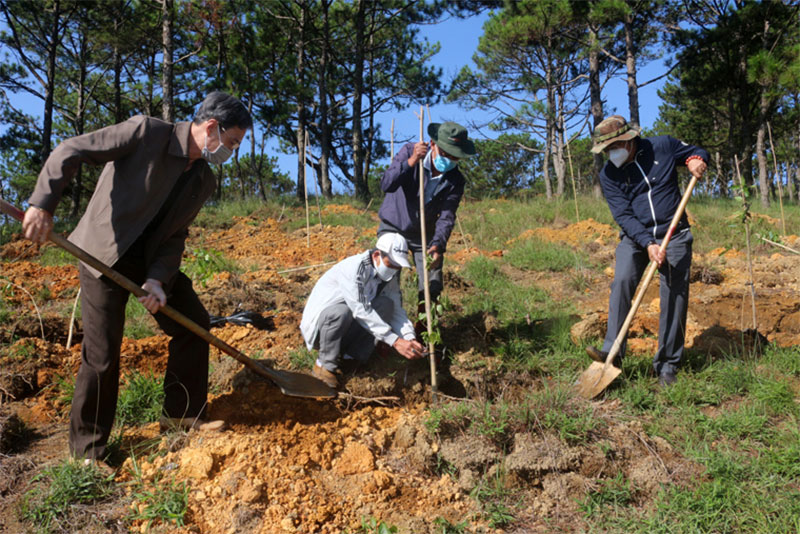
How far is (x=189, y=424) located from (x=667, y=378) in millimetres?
2847

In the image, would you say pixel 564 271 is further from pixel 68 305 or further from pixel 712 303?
pixel 68 305

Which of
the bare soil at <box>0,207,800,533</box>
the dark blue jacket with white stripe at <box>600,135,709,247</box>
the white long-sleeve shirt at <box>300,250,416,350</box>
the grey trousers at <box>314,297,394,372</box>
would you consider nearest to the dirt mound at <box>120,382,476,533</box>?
the bare soil at <box>0,207,800,533</box>

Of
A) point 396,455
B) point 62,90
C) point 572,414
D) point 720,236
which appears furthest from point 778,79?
point 62,90

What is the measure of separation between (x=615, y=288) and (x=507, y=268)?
2.94 m

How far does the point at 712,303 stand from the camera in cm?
501

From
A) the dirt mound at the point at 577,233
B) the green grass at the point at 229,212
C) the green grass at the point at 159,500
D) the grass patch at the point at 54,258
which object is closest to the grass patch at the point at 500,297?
the dirt mound at the point at 577,233

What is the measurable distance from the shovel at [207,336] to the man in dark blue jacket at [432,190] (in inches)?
40.0

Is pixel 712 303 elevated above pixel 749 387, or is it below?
above

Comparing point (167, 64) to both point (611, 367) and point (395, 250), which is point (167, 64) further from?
point (611, 367)

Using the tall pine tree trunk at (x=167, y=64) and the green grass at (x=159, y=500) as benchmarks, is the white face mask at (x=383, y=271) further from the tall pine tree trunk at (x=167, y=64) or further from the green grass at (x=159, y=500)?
the tall pine tree trunk at (x=167, y=64)

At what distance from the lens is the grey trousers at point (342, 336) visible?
3412mm

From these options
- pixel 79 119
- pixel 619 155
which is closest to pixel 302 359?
pixel 619 155

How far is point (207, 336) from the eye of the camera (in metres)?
2.78

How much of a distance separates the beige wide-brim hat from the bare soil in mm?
1372
